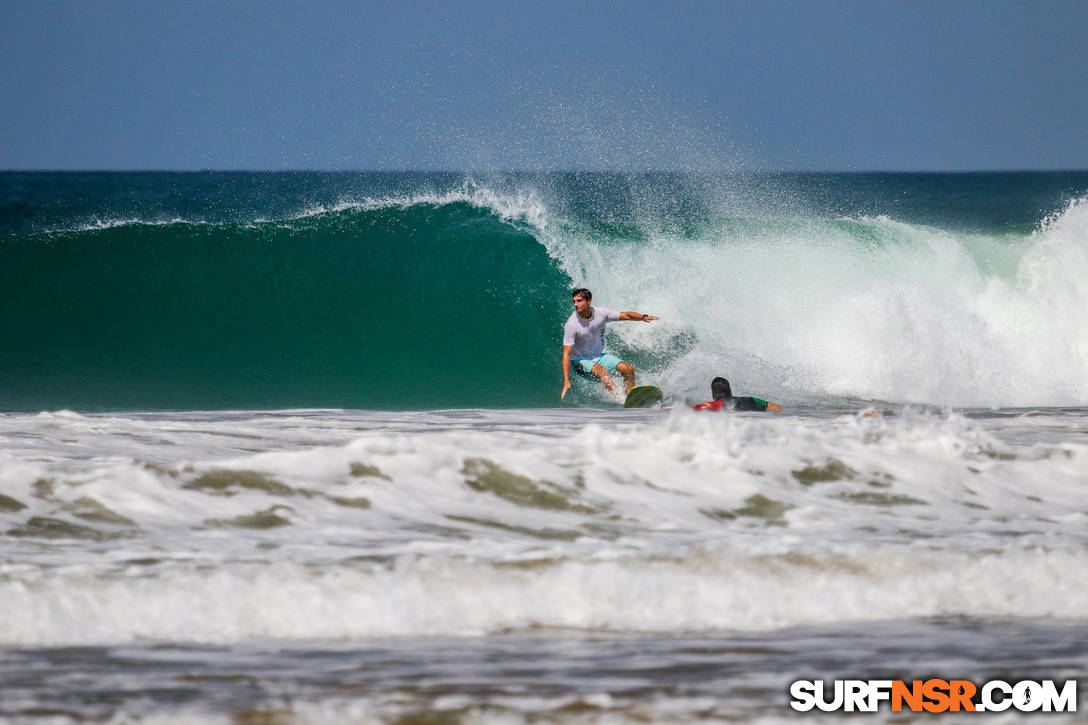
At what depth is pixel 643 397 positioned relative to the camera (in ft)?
33.0

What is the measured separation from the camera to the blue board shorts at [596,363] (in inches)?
429

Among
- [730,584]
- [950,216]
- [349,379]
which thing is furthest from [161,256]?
[950,216]

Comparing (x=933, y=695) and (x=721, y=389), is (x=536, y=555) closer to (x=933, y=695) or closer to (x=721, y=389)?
(x=933, y=695)

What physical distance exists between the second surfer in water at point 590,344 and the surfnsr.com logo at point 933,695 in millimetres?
7461

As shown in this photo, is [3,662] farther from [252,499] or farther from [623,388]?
[623,388]

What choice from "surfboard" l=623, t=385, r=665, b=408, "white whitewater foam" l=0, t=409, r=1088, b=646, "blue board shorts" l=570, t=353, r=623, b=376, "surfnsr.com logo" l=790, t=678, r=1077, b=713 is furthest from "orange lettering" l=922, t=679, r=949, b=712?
"blue board shorts" l=570, t=353, r=623, b=376

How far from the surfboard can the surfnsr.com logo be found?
6.70 metres

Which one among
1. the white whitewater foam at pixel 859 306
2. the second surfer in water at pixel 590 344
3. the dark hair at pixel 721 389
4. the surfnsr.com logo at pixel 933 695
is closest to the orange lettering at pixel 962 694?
the surfnsr.com logo at pixel 933 695

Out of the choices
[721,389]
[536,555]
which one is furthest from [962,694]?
[721,389]

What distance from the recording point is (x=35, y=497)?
4926mm

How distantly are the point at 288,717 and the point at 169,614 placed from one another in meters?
1.01

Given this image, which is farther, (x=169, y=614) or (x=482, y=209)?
(x=482, y=209)

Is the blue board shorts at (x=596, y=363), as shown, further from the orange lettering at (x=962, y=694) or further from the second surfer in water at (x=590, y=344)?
the orange lettering at (x=962, y=694)

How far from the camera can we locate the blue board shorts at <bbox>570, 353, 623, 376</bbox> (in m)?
10.9
